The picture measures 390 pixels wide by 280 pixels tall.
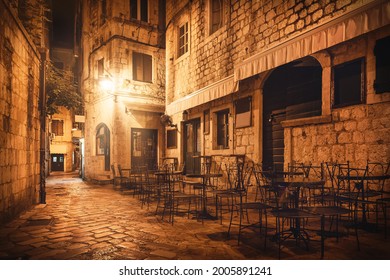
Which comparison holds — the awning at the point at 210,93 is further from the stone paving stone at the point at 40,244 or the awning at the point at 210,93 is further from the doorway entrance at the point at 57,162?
the doorway entrance at the point at 57,162

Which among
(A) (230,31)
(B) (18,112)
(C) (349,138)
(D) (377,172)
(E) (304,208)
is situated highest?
(A) (230,31)

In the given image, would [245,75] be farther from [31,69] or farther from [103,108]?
[103,108]

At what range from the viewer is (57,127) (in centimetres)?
2602

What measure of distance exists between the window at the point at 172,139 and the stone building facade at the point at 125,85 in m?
1.34

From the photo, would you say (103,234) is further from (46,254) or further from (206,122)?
(206,122)

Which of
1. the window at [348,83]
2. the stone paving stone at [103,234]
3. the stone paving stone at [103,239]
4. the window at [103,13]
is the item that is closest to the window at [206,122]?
the window at [348,83]

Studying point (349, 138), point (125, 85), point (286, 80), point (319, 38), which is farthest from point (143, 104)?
point (349, 138)

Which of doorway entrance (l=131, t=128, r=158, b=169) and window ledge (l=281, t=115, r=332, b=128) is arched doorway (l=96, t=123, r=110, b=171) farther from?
window ledge (l=281, t=115, r=332, b=128)

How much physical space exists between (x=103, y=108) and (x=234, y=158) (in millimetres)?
8417

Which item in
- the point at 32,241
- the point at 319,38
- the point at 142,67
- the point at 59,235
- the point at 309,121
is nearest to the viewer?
the point at 32,241

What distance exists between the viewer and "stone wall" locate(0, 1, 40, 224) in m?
4.82

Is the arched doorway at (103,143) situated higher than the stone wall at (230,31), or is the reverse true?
the stone wall at (230,31)

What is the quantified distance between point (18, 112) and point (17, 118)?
0.15 m

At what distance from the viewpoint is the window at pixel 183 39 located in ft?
38.8
